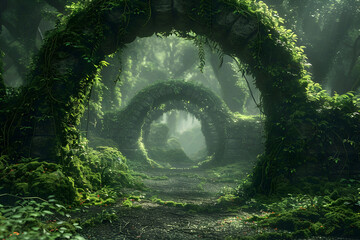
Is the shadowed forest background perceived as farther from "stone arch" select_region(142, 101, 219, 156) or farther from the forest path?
"stone arch" select_region(142, 101, 219, 156)

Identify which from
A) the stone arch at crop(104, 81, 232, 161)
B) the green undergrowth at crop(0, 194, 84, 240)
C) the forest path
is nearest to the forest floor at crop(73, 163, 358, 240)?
the forest path

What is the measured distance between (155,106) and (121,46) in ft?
30.2

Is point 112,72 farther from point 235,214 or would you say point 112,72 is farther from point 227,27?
point 235,214

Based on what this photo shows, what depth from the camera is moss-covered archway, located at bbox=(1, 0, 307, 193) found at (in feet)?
15.3

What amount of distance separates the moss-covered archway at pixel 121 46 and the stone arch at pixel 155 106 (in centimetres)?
823

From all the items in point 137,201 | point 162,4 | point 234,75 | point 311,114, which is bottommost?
point 137,201

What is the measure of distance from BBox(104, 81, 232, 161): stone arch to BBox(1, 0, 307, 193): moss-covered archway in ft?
27.0

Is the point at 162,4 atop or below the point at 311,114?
atop

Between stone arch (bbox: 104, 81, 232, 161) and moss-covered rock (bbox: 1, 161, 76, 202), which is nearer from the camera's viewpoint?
moss-covered rock (bbox: 1, 161, 76, 202)

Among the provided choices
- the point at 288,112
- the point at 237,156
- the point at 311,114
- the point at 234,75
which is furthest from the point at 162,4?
the point at 234,75

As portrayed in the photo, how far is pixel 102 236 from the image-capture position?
2846 millimetres

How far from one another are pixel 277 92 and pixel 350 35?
9915 mm

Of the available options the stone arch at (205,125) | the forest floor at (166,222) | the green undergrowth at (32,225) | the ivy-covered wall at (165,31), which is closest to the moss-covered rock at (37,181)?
the green undergrowth at (32,225)

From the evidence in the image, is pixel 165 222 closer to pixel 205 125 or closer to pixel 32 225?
pixel 32 225
